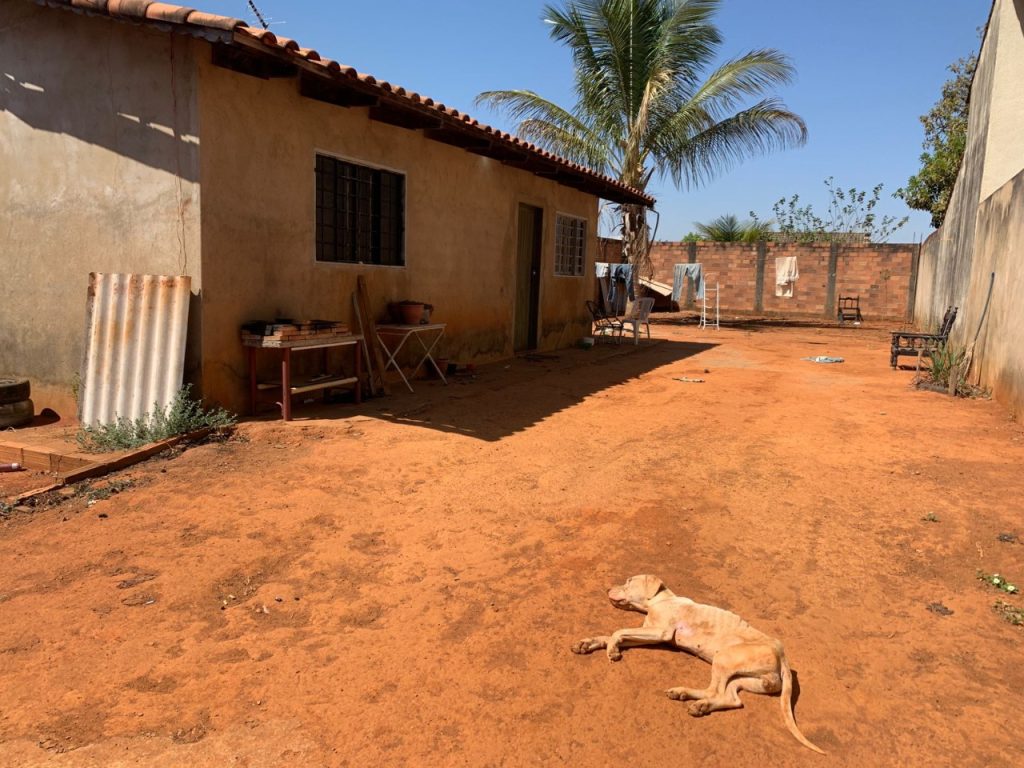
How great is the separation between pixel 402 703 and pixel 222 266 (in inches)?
171

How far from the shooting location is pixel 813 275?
22438mm

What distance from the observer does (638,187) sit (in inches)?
672

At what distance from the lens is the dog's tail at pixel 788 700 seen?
6.95 feet

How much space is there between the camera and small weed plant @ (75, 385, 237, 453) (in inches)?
199

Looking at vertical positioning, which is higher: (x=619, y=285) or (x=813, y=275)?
(x=813, y=275)

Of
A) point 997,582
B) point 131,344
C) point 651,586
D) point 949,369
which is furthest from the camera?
point 949,369

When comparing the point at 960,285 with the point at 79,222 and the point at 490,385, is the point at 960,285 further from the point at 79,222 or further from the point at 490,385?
the point at 79,222

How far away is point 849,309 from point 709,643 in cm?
2222

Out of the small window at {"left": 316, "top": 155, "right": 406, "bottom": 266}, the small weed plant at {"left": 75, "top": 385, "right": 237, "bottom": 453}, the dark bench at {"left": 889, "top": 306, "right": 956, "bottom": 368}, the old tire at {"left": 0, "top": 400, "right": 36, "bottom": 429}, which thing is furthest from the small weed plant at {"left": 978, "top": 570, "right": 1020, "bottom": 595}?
the dark bench at {"left": 889, "top": 306, "right": 956, "bottom": 368}

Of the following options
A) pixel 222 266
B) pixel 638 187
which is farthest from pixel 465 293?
pixel 638 187

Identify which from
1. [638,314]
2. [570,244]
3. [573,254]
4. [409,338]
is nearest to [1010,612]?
[409,338]

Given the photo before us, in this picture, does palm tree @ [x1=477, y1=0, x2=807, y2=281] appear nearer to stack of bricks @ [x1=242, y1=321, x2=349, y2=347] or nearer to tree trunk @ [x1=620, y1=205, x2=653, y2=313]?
tree trunk @ [x1=620, y1=205, x2=653, y2=313]

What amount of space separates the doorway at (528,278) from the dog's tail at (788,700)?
853 centimetres

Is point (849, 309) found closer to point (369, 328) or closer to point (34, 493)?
point (369, 328)
